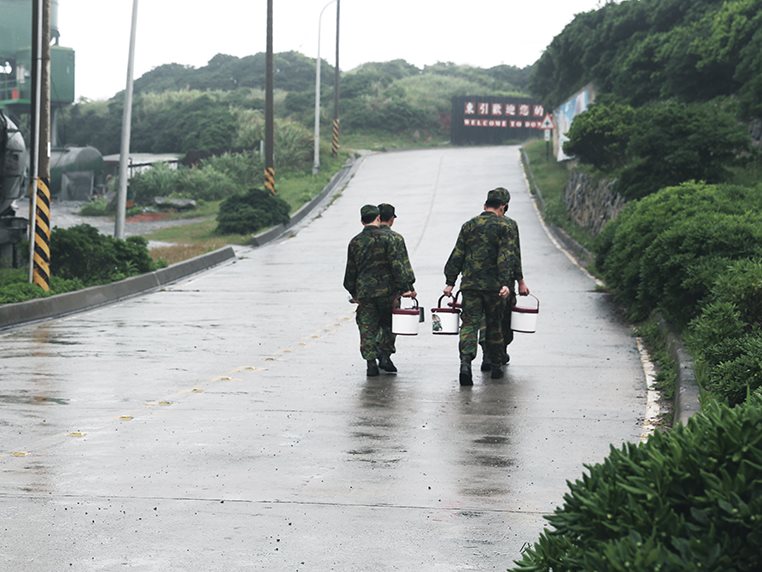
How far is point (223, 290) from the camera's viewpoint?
87.2 ft

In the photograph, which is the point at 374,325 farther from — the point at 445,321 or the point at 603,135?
the point at 603,135

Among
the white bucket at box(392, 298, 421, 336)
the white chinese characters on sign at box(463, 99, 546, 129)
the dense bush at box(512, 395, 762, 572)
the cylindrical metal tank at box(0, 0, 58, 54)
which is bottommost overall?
the white bucket at box(392, 298, 421, 336)

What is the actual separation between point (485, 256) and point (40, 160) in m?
12.0

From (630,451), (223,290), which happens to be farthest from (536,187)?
(630,451)

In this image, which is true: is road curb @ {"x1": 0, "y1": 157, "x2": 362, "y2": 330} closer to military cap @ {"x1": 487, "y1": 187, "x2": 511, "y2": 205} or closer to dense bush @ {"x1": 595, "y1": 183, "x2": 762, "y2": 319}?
dense bush @ {"x1": 595, "y1": 183, "x2": 762, "y2": 319}

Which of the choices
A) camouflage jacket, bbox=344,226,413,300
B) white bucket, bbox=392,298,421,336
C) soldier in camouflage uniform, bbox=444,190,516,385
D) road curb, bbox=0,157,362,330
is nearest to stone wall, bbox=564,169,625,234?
road curb, bbox=0,157,362,330

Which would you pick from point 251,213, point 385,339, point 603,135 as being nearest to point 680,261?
point 385,339

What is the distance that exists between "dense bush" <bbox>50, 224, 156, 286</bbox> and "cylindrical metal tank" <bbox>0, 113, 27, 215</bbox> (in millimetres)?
1127

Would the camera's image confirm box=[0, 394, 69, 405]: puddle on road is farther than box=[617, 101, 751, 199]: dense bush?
No

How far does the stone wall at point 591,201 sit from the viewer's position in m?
32.7

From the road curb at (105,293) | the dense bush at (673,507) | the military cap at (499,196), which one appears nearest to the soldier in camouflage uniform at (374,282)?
the military cap at (499,196)

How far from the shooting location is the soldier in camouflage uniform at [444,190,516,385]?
14328mm

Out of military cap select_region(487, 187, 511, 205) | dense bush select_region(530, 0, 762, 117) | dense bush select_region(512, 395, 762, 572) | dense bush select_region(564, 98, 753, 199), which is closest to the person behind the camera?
dense bush select_region(512, 395, 762, 572)

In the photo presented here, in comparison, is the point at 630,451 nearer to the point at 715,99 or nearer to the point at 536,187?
the point at 715,99
